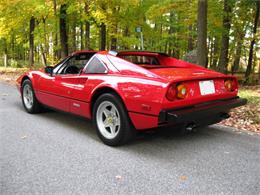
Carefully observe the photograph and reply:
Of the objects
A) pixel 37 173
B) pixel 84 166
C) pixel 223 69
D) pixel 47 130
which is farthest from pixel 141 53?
pixel 223 69

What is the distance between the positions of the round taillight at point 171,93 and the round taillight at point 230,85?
1163 millimetres

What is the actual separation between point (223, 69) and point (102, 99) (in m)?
9.83

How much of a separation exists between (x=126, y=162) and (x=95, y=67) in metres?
1.71

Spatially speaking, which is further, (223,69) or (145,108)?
(223,69)

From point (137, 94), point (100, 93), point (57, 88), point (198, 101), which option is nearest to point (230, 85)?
point (198, 101)

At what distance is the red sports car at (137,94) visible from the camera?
3453 mm

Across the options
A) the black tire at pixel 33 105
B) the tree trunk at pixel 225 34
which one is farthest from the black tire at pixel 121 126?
the tree trunk at pixel 225 34

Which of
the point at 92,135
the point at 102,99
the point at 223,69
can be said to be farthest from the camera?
the point at 223,69

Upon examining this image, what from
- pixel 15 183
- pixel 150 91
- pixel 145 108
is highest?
pixel 150 91

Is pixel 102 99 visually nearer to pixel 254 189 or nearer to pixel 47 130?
pixel 47 130

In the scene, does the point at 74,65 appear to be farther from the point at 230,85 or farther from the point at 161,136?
the point at 230,85

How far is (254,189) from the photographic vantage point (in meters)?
2.73

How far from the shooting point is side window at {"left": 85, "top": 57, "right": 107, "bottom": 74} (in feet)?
14.0

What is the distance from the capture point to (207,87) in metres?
3.86
